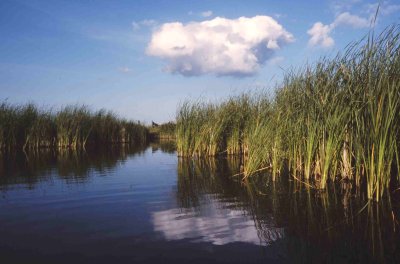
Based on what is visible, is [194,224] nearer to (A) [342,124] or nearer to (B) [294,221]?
(B) [294,221]

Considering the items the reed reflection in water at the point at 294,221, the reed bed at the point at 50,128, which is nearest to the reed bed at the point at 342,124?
the reed reflection in water at the point at 294,221

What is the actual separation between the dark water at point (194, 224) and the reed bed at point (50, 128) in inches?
554

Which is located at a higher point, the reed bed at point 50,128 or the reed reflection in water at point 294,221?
the reed bed at point 50,128

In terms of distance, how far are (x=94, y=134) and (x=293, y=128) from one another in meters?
22.6

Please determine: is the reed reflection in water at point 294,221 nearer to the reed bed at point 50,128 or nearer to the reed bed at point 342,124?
the reed bed at point 342,124

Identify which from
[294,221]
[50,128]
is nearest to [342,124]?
[294,221]

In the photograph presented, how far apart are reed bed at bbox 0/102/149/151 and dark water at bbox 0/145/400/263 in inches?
554

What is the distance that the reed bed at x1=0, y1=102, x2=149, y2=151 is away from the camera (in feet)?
68.6

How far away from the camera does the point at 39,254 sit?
3887 millimetres

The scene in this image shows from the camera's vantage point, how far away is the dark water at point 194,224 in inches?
151

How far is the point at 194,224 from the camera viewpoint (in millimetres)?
5004

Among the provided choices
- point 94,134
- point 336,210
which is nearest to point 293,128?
point 336,210

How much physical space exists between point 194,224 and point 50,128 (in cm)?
2100

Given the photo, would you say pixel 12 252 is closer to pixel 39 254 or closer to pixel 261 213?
pixel 39 254
